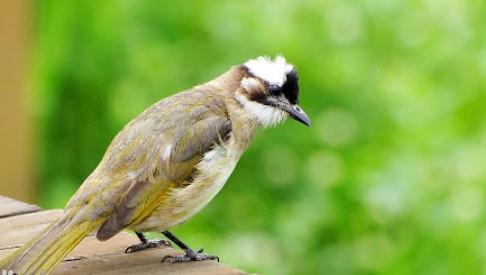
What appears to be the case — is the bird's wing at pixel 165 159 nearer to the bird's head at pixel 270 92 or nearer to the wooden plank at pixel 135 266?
the wooden plank at pixel 135 266

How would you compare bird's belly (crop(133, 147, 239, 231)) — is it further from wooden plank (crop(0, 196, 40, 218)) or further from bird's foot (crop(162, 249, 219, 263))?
wooden plank (crop(0, 196, 40, 218))

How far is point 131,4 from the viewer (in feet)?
27.9

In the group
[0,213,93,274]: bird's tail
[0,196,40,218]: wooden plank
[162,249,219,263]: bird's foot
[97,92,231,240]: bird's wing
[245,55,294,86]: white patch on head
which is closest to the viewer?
[0,213,93,274]: bird's tail

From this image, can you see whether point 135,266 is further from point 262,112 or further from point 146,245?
point 262,112

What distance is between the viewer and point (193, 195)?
16.6 feet

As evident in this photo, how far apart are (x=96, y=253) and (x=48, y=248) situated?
31 centimetres

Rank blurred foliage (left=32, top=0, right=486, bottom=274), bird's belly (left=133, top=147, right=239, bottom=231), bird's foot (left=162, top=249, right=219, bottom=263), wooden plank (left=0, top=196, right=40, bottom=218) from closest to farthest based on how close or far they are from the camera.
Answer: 1. bird's foot (left=162, top=249, right=219, bottom=263)
2. bird's belly (left=133, top=147, right=239, bottom=231)
3. wooden plank (left=0, top=196, right=40, bottom=218)
4. blurred foliage (left=32, top=0, right=486, bottom=274)

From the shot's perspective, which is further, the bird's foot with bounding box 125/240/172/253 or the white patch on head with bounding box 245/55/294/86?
the white patch on head with bounding box 245/55/294/86

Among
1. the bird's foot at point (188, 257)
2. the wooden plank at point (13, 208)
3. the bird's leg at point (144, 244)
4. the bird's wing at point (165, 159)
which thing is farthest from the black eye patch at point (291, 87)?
the wooden plank at point (13, 208)

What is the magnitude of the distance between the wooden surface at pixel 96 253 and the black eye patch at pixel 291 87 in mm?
900

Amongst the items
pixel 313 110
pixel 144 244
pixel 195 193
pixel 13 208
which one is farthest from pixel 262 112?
pixel 313 110

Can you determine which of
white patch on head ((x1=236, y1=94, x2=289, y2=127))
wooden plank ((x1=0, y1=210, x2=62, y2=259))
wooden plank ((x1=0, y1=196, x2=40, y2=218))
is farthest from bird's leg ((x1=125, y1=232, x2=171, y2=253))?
white patch on head ((x1=236, y1=94, x2=289, y2=127))

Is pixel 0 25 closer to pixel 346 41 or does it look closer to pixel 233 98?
pixel 346 41

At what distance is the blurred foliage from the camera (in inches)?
298
